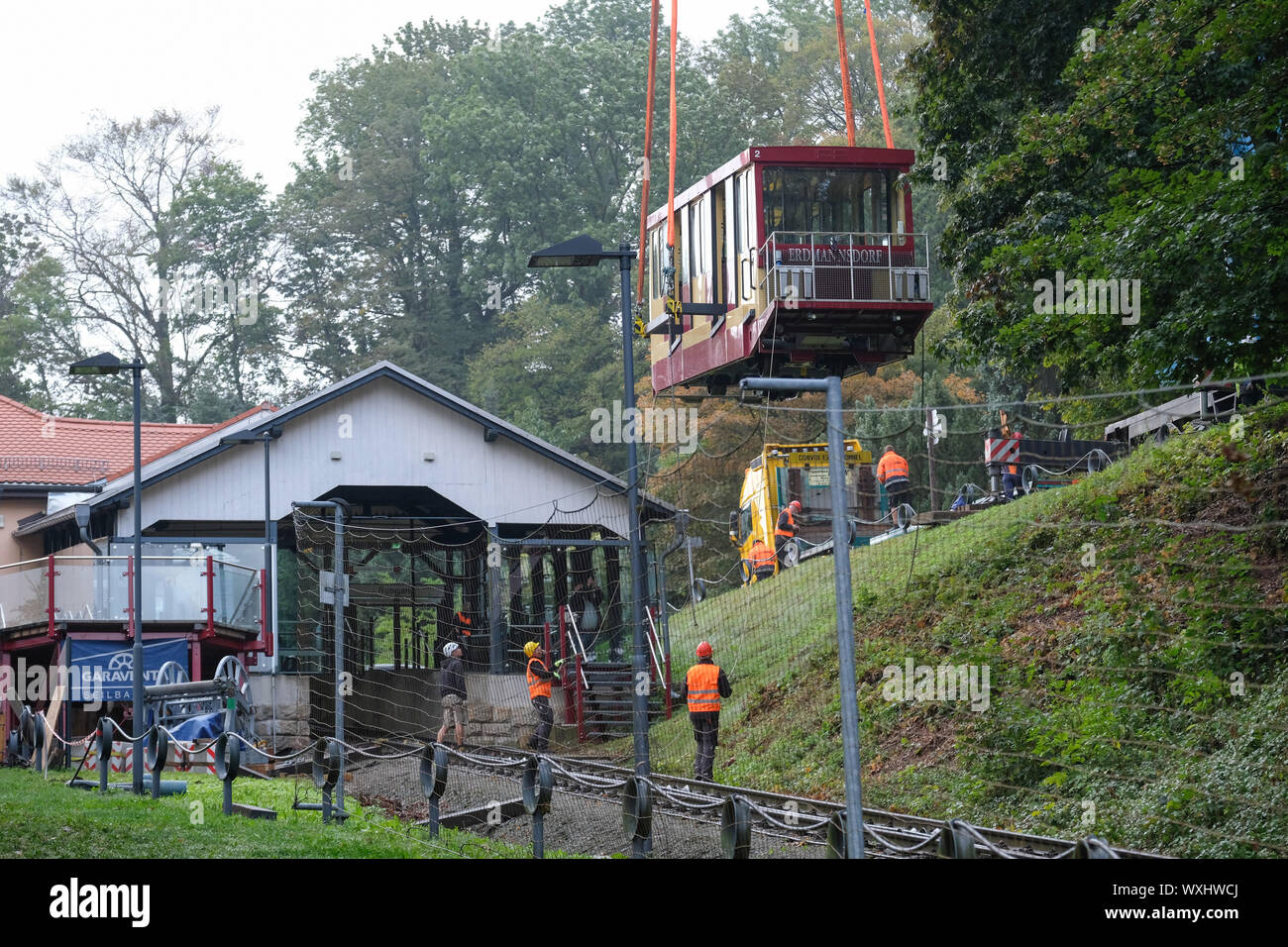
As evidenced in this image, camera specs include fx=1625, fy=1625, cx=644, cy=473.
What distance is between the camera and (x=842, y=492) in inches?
400

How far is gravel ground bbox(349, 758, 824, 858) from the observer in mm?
16406

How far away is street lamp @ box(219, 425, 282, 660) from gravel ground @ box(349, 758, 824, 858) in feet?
23.5

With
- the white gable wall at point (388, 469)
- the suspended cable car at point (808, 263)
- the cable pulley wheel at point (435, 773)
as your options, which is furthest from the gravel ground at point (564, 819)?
the white gable wall at point (388, 469)

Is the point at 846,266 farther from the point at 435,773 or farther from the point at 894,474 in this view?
the point at 435,773

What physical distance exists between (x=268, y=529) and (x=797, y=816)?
63.0 feet

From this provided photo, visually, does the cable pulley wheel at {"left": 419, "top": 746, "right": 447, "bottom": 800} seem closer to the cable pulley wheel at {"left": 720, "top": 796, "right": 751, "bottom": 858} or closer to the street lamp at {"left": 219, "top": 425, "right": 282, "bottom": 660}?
the cable pulley wheel at {"left": 720, "top": 796, "right": 751, "bottom": 858}

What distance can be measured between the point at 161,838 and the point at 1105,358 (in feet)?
38.1

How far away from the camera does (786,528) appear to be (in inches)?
1369

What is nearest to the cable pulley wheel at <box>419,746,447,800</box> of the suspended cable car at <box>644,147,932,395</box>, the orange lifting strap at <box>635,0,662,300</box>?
the orange lifting strap at <box>635,0,662,300</box>

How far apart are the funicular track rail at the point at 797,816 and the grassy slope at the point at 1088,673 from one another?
1240 millimetres

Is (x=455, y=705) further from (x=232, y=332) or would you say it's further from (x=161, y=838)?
(x=232, y=332)

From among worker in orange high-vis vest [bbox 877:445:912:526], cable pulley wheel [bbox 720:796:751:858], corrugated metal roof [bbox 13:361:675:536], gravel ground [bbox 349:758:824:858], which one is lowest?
gravel ground [bbox 349:758:824:858]

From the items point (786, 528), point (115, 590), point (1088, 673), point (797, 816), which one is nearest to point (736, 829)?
point (797, 816)
